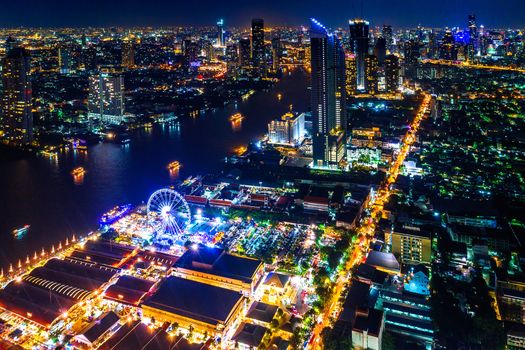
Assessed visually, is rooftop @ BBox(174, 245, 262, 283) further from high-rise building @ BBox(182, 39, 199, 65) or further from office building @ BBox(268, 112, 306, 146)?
high-rise building @ BBox(182, 39, 199, 65)

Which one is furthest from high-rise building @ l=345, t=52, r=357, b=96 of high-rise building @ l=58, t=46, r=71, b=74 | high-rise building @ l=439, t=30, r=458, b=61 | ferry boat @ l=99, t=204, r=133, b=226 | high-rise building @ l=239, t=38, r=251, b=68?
high-rise building @ l=58, t=46, r=71, b=74

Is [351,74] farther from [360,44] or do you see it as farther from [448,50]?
[448,50]

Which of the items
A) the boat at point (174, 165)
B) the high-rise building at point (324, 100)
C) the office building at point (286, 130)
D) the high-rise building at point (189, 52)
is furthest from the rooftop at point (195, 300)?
the high-rise building at point (189, 52)

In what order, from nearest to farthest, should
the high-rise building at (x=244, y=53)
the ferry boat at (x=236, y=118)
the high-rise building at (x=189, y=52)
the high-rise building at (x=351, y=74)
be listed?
the ferry boat at (x=236, y=118)
the high-rise building at (x=351, y=74)
the high-rise building at (x=244, y=53)
the high-rise building at (x=189, y=52)

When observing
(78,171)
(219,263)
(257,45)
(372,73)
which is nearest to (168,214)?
(219,263)

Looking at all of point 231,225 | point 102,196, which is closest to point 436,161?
point 231,225

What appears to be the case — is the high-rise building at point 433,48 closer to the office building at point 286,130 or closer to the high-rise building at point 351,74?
the high-rise building at point 351,74
